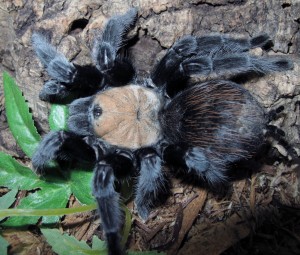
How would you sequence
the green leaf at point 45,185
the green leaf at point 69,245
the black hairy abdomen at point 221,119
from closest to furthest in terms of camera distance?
the black hairy abdomen at point 221,119 → the green leaf at point 69,245 → the green leaf at point 45,185

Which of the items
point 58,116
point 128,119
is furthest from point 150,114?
point 58,116

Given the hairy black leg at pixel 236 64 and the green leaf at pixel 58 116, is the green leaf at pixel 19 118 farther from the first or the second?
the hairy black leg at pixel 236 64

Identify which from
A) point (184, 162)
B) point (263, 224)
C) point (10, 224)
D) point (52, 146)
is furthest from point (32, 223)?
point (263, 224)

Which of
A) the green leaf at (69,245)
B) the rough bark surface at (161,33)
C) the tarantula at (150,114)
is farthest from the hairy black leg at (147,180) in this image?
the green leaf at (69,245)

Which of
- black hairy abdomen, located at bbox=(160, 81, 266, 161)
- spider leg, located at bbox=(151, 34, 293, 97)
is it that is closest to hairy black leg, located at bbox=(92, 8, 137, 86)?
spider leg, located at bbox=(151, 34, 293, 97)

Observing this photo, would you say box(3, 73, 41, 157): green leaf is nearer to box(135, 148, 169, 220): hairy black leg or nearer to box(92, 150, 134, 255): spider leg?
box(92, 150, 134, 255): spider leg

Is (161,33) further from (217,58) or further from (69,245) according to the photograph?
(69,245)
